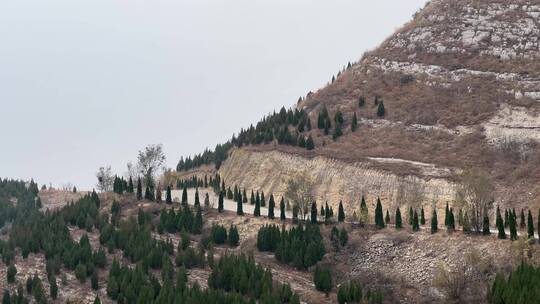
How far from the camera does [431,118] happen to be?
266 ft

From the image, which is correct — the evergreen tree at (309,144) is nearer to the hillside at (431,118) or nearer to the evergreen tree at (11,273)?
the hillside at (431,118)

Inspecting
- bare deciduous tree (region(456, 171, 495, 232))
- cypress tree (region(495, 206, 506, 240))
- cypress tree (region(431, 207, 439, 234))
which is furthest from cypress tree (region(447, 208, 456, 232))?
cypress tree (region(495, 206, 506, 240))

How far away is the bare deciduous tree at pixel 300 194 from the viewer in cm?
6662

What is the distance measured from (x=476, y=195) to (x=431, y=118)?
23526 mm

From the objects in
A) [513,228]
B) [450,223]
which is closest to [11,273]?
[450,223]

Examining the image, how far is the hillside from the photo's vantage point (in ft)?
233

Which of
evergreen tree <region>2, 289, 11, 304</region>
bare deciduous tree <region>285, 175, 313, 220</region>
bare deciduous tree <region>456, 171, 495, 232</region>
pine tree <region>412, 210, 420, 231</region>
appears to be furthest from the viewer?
bare deciduous tree <region>285, 175, 313, 220</region>

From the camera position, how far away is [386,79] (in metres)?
89.4

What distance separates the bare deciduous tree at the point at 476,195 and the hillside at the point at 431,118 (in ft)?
16.9

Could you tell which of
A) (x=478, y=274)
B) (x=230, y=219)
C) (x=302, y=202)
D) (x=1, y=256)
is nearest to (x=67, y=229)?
(x=1, y=256)

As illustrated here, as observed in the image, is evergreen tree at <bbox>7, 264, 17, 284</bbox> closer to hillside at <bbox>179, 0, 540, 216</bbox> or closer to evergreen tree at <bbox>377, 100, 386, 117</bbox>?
hillside at <bbox>179, 0, 540, 216</bbox>

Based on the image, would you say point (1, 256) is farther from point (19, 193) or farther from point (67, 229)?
point (19, 193)

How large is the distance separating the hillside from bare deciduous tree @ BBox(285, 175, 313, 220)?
3.85 metres

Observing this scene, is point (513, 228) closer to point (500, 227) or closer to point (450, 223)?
point (500, 227)
